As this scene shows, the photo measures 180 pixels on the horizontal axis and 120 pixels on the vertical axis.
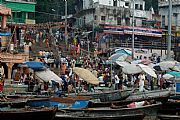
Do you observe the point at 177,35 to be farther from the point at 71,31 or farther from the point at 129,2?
the point at 71,31

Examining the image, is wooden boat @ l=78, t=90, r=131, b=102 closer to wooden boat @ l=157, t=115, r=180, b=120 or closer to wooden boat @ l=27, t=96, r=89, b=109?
wooden boat @ l=27, t=96, r=89, b=109

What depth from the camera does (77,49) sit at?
112 feet

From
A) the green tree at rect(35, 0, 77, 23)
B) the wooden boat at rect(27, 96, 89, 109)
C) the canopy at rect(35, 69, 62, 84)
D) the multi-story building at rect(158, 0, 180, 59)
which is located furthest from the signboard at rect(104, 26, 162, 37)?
the wooden boat at rect(27, 96, 89, 109)

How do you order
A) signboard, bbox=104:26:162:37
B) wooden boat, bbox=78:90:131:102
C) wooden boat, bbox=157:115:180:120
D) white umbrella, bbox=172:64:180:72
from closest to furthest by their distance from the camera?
wooden boat, bbox=157:115:180:120, wooden boat, bbox=78:90:131:102, white umbrella, bbox=172:64:180:72, signboard, bbox=104:26:162:37

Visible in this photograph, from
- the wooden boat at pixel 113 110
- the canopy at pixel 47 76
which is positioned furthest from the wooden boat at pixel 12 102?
the canopy at pixel 47 76

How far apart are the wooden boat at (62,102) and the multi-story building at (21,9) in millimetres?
22596

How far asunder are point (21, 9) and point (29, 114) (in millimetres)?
27224

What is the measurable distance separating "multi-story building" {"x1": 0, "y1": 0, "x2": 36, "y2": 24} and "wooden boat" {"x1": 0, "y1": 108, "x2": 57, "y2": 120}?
81.6 ft

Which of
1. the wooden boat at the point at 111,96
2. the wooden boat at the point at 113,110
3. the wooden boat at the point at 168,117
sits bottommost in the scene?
the wooden boat at the point at 168,117

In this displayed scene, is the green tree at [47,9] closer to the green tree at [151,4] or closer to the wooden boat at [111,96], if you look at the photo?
the green tree at [151,4]

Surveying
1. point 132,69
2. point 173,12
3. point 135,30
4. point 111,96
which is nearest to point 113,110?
point 111,96

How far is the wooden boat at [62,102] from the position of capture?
55.0 ft

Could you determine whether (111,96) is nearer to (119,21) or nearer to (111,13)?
(111,13)

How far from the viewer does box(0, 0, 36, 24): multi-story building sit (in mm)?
39612
